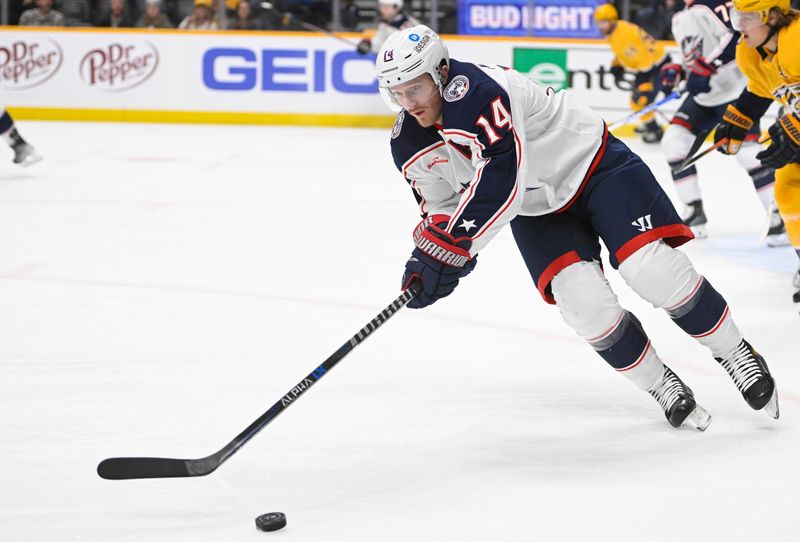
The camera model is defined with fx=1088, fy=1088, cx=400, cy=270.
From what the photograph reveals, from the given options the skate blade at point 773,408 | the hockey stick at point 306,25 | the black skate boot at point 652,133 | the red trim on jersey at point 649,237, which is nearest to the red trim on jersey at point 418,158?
the red trim on jersey at point 649,237

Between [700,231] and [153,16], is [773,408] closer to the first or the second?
[700,231]

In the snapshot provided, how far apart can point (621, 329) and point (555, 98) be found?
0.54 m

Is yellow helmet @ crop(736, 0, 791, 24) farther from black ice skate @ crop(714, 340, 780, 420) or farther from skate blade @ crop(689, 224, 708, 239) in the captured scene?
skate blade @ crop(689, 224, 708, 239)

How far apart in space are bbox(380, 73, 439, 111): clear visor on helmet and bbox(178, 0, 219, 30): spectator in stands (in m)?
7.82

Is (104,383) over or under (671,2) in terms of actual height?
over

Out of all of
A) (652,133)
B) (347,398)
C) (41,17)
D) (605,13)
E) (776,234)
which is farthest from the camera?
(41,17)

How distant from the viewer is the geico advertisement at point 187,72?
9.54 meters

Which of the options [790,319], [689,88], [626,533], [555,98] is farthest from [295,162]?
[626,533]

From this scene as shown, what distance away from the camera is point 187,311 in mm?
3604

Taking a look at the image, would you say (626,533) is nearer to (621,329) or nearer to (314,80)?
(621,329)

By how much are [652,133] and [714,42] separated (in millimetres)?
3663

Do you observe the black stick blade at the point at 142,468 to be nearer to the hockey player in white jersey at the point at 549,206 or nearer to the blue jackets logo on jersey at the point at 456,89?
the hockey player in white jersey at the point at 549,206

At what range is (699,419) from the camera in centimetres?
247

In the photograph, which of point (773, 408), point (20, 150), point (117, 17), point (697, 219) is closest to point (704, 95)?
point (697, 219)
